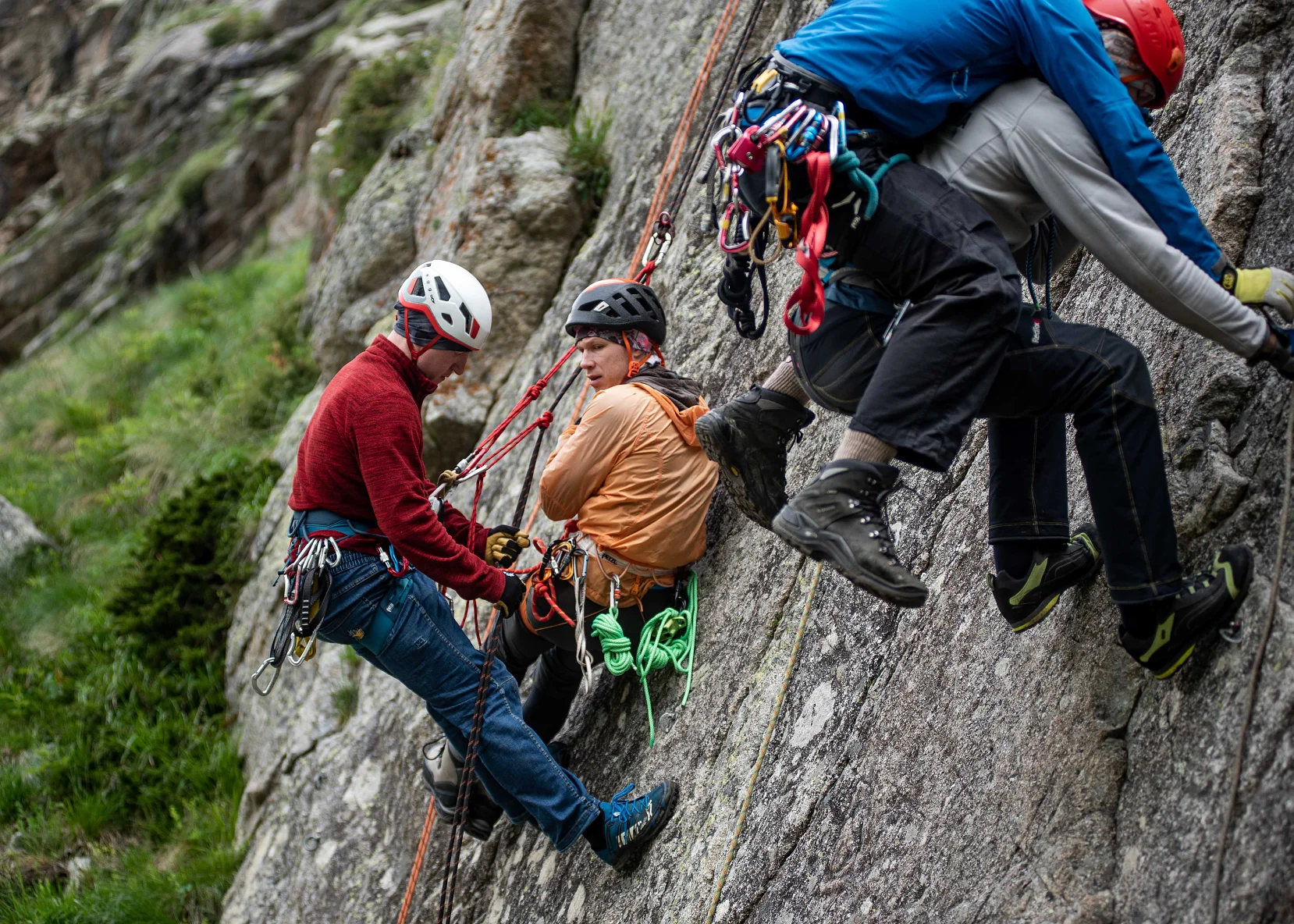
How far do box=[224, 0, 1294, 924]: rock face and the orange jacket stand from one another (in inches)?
14.9

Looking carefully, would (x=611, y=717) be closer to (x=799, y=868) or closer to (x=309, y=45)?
(x=799, y=868)

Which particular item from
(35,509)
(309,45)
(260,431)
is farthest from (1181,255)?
(309,45)

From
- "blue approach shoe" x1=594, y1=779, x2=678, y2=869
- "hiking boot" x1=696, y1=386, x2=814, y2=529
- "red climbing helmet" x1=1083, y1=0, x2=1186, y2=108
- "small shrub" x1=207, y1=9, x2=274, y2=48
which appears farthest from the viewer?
"small shrub" x1=207, y1=9, x2=274, y2=48

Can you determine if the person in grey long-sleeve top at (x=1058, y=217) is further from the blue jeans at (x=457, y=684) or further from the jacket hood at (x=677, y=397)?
the blue jeans at (x=457, y=684)

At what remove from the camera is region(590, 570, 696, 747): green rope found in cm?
467

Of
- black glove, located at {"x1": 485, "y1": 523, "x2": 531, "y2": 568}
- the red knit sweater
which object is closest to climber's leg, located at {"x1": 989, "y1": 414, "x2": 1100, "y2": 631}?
the red knit sweater

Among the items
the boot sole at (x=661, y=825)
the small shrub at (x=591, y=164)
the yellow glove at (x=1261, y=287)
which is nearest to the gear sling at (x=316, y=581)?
the boot sole at (x=661, y=825)

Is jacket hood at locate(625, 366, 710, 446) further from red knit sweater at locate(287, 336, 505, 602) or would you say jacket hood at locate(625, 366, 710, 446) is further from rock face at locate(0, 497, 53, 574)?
rock face at locate(0, 497, 53, 574)

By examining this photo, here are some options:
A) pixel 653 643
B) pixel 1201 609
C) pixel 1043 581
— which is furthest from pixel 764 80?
pixel 653 643

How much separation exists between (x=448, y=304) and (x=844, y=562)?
8.47ft

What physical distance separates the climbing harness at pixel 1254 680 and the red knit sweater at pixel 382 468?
9.31 ft

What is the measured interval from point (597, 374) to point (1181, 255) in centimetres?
270

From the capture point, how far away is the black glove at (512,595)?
16.0 feet

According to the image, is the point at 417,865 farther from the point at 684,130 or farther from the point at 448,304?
the point at 684,130
